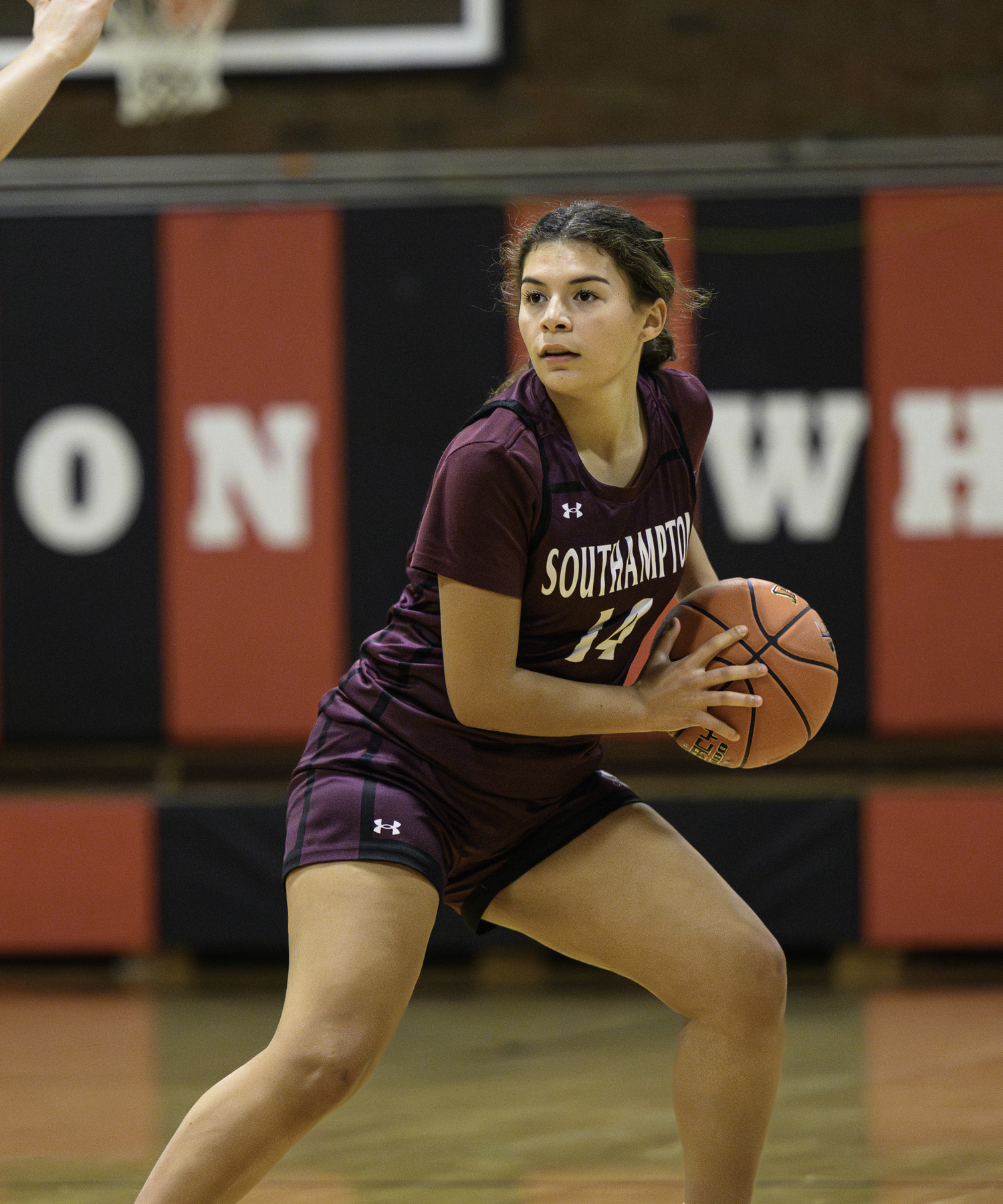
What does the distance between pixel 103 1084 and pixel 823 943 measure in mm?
2469

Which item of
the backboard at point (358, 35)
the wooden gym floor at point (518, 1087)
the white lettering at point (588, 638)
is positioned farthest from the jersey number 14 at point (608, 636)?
the backboard at point (358, 35)

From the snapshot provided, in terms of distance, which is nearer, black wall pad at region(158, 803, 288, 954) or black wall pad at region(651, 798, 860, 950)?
black wall pad at region(651, 798, 860, 950)

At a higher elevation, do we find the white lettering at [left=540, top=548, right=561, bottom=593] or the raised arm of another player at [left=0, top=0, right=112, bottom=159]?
the raised arm of another player at [left=0, top=0, right=112, bottom=159]

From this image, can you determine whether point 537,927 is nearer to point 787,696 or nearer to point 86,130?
point 787,696

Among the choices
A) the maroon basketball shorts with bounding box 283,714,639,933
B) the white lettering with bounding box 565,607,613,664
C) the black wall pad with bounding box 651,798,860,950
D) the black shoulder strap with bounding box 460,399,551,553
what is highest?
the black shoulder strap with bounding box 460,399,551,553

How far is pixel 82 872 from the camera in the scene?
17.6ft

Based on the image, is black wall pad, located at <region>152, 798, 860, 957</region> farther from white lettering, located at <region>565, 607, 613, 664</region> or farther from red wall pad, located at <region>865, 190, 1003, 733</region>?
white lettering, located at <region>565, 607, 613, 664</region>

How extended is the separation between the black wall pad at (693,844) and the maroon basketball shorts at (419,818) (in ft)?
9.04

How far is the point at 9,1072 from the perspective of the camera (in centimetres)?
423

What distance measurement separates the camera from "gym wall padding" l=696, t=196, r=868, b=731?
5.34 meters

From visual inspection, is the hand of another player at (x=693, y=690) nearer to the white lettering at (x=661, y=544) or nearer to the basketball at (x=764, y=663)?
the basketball at (x=764, y=663)

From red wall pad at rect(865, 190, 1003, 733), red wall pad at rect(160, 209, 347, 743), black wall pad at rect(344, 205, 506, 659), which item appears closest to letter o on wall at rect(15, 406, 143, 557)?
red wall pad at rect(160, 209, 347, 743)

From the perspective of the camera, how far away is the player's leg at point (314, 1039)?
206 cm

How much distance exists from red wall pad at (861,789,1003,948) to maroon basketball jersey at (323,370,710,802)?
2.94 meters
